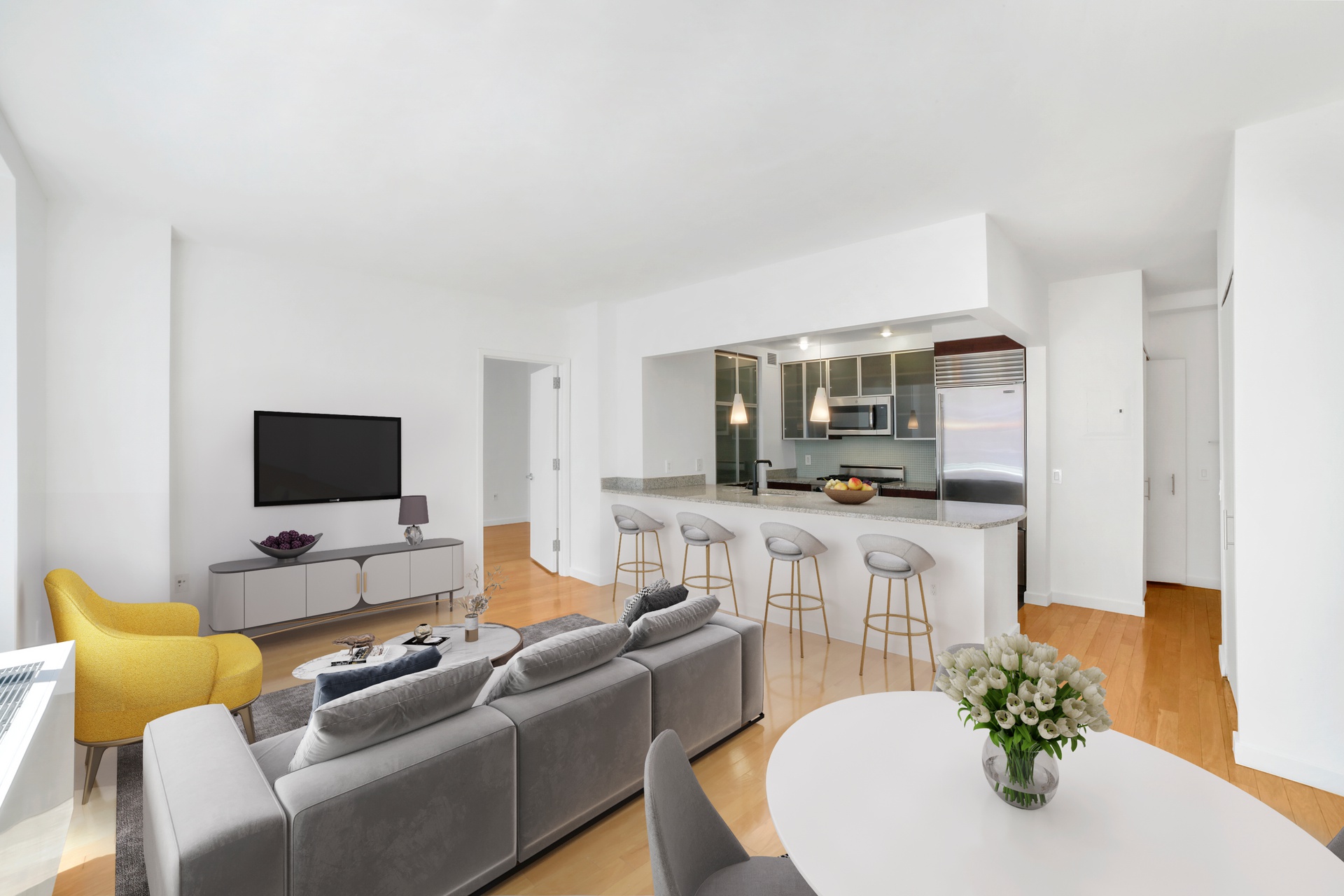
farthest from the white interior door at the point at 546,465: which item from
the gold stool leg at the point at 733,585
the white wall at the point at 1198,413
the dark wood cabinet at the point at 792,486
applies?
the white wall at the point at 1198,413

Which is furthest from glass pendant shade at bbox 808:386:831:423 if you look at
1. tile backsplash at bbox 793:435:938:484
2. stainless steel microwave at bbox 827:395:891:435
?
tile backsplash at bbox 793:435:938:484

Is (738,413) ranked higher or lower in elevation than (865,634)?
higher

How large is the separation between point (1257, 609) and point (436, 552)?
4919 mm

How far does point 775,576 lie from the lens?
15.2 ft

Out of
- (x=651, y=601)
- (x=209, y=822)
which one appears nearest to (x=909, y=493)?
(x=651, y=601)

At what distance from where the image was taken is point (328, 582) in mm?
4211

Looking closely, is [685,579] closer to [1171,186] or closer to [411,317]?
[411,317]

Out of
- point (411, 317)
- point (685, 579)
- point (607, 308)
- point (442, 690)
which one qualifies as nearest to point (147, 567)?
point (411, 317)

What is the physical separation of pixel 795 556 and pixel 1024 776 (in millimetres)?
2771

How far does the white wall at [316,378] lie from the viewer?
4.00 m

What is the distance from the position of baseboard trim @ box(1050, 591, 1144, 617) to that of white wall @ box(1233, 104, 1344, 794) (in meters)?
2.35

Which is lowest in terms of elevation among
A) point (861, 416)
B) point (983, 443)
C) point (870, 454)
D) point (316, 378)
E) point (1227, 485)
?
point (1227, 485)

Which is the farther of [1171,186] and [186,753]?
[1171,186]

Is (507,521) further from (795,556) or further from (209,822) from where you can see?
(209,822)
